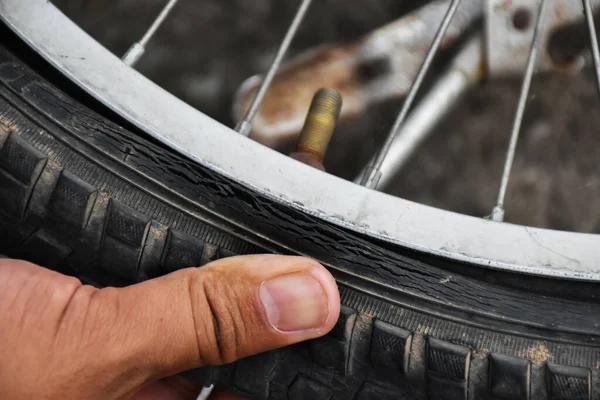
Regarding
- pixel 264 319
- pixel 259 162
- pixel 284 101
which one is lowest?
pixel 264 319

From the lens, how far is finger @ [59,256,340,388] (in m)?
0.43

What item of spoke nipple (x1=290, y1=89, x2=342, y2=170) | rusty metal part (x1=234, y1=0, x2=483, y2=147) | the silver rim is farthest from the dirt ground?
the silver rim

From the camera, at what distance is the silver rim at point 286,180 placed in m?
0.47

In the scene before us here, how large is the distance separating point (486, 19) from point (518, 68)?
9 centimetres

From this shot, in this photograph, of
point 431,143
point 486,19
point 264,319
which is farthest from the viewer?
point 431,143

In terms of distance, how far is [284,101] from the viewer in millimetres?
819

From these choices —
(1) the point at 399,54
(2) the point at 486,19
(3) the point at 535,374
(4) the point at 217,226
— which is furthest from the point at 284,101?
(3) the point at 535,374

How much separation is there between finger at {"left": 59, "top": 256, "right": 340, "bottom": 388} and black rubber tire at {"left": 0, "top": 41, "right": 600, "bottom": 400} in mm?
24

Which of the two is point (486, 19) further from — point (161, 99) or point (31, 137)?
point (31, 137)

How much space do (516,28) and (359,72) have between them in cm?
22

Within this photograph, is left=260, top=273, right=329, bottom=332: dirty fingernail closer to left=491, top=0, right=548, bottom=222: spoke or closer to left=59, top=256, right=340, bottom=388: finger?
left=59, top=256, right=340, bottom=388: finger

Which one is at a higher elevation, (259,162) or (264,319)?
(259,162)

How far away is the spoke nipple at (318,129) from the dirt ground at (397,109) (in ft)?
0.88

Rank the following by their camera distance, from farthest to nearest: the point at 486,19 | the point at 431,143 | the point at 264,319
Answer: the point at 431,143
the point at 486,19
the point at 264,319
